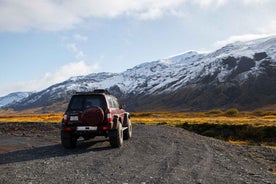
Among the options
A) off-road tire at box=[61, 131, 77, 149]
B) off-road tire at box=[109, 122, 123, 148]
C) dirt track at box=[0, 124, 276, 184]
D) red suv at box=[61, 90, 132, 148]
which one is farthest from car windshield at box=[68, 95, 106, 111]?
dirt track at box=[0, 124, 276, 184]

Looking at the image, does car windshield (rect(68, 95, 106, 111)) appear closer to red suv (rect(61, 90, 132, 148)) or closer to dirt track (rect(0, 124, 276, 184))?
red suv (rect(61, 90, 132, 148))

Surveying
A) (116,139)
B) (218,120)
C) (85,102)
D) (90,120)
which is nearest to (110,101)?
(85,102)

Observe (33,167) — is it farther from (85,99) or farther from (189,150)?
(189,150)

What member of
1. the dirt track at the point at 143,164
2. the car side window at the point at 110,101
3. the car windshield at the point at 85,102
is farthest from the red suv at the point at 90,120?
the dirt track at the point at 143,164

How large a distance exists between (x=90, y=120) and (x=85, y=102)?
1182 millimetres

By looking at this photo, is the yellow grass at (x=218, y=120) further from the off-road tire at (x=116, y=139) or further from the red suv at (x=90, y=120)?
the red suv at (x=90, y=120)

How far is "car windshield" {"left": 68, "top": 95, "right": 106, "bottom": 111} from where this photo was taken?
18375 millimetres

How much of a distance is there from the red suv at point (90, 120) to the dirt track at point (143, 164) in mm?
770

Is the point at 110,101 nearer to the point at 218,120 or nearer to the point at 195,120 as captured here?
the point at 218,120

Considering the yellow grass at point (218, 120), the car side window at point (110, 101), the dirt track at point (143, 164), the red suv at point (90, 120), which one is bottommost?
the dirt track at point (143, 164)

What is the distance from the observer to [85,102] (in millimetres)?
18469

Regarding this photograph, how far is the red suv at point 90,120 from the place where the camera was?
1780 centimetres

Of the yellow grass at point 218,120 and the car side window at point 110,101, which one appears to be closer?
the car side window at point 110,101

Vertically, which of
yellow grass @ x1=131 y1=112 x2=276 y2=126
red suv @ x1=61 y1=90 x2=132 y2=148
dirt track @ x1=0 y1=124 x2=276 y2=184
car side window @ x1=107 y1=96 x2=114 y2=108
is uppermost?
car side window @ x1=107 y1=96 x2=114 y2=108
